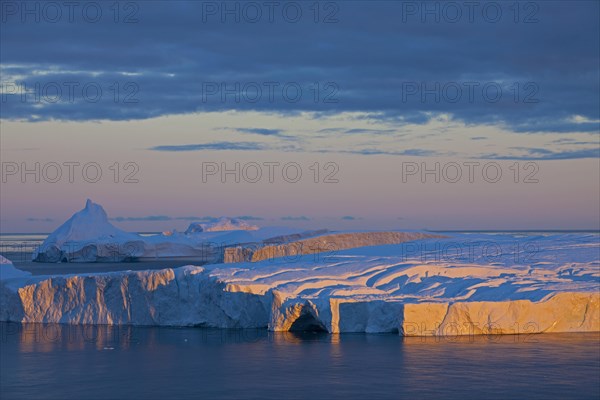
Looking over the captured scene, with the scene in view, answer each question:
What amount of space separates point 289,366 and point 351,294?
426 cm

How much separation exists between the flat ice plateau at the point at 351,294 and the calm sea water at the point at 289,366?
50 centimetres

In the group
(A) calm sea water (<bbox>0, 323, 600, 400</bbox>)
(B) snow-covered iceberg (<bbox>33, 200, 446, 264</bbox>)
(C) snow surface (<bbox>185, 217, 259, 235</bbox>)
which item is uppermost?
(C) snow surface (<bbox>185, 217, 259, 235</bbox>)

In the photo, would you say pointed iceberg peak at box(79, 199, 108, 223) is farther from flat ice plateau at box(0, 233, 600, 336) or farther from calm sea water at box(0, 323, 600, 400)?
calm sea water at box(0, 323, 600, 400)

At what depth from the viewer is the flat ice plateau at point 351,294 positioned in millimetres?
22203

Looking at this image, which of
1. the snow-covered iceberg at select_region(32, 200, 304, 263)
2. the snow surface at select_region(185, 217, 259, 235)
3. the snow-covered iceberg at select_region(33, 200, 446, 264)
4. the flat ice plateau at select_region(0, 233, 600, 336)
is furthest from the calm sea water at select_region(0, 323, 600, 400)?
the snow surface at select_region(185, 217, 259, 235)

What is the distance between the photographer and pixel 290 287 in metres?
23.1

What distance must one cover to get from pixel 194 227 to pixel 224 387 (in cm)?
5053

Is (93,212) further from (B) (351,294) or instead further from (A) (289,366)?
(A) (289,366)

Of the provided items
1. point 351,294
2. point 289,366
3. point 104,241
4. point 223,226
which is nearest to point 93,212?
point 104,241

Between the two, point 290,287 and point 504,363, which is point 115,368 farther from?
point 504,363

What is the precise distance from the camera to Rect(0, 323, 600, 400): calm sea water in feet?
54.7

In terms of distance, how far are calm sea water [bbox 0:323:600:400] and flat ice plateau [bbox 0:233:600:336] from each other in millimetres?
503

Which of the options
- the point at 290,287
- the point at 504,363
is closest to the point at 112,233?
the point at 290,287

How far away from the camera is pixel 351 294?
74.8 feet
